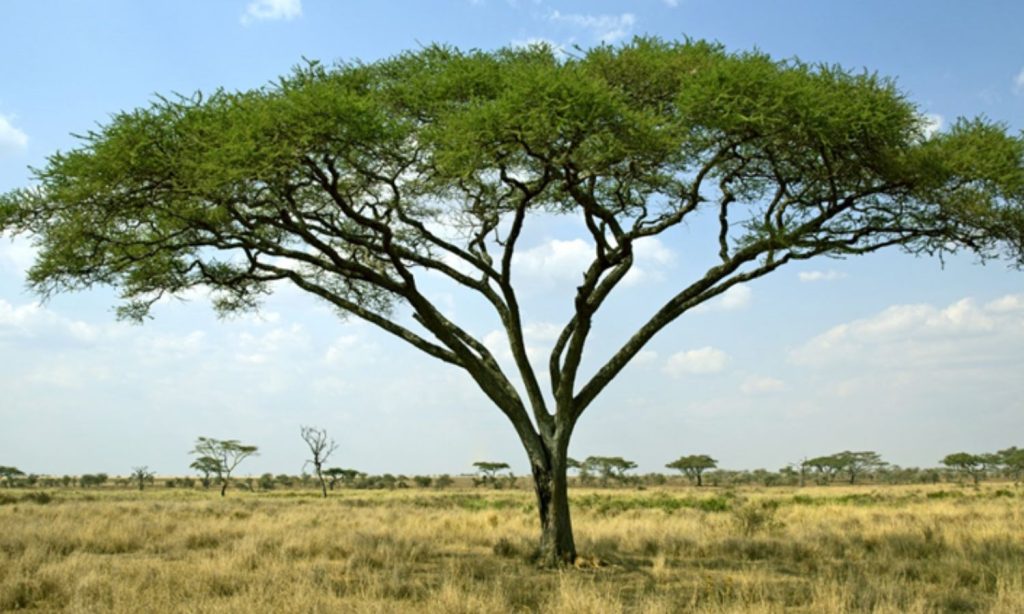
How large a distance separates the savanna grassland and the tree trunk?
332 millimetres

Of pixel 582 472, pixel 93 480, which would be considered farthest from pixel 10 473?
pixel 582 472

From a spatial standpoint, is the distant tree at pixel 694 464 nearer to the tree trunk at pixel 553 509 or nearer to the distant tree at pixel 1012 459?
the distant tree at pixel 1012 459

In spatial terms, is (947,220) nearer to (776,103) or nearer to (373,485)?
(776,103)

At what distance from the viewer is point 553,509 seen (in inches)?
466

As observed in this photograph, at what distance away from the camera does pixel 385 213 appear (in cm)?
1316

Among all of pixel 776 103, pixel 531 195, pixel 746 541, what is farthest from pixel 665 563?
pixel 776 103

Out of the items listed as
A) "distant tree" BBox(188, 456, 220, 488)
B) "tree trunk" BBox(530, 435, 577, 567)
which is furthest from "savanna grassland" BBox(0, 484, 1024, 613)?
"distant tree" BBox(188, 456, 220, 488)

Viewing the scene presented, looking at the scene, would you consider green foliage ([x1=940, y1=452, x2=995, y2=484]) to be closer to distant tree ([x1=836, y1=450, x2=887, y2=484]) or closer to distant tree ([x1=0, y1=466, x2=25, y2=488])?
distant tree ([x1=836, y1=450, x2=887, y2=484])

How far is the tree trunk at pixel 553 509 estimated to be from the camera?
11703 millimetres

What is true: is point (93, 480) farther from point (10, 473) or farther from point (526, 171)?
point (526, 171)

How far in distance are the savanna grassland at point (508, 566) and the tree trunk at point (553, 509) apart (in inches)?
13.1

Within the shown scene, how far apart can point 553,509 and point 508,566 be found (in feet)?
3.70

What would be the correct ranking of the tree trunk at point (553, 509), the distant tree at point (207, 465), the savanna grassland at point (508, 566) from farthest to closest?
the distant tree at point (207, 465) < the tree trunk at point (553, 509) < the savanna grassland at point (508, 566)

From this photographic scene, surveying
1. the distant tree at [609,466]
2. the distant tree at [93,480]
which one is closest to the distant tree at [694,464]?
the distant tree at [609,466]
